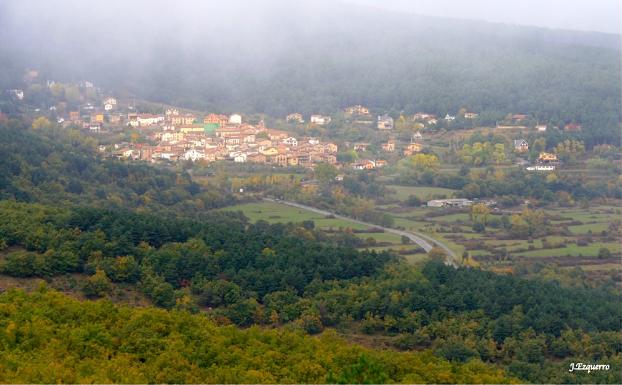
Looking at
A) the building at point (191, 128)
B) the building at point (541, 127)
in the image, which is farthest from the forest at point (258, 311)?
the building at point (541, 127)

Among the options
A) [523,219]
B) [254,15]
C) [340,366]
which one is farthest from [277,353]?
[254,15]

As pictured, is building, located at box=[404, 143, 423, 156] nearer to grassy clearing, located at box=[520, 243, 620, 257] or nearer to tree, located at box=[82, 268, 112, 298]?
grassy clearing, located at box=[520, 243, 620, 257]

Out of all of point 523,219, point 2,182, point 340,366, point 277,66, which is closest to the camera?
point 340,366

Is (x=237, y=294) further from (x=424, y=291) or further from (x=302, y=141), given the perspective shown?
(x=302, y=141)

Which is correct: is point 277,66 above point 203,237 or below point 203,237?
above

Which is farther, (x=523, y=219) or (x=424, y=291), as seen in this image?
(x=523, y=219)

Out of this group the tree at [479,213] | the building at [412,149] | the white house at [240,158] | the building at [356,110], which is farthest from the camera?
the building at [356,110]

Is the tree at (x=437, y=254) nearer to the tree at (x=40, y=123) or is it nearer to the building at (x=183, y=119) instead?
the tree at (x=40, y=123)
